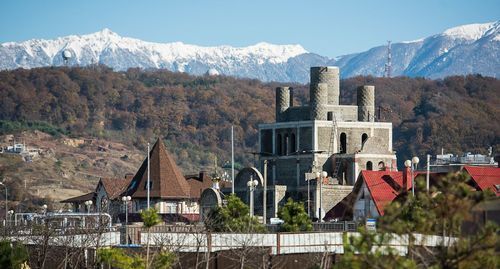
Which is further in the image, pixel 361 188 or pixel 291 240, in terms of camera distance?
pixel 361 188

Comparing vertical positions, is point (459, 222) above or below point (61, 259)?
above

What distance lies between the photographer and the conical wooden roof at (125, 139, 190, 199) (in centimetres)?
9794

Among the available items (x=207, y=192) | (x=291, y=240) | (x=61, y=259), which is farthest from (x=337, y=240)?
(x=207, y=192)

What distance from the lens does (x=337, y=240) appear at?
162 ft

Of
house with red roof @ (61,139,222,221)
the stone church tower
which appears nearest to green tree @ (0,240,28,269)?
the stone church tower

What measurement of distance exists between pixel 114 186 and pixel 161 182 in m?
7.51

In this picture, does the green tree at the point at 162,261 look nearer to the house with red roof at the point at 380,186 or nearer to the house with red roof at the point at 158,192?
the house with red roof at the point at 380,186

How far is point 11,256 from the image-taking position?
50.4 meters

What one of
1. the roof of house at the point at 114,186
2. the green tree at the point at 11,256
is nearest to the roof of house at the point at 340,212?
the green tree at the point at 11,256

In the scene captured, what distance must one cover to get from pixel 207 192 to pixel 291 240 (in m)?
35.7

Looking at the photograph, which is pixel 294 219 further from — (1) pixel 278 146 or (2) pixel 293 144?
(1) pixel 278 146

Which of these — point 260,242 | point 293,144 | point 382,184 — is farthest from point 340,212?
point 260,242

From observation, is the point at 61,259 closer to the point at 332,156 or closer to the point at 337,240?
the point at 337,240

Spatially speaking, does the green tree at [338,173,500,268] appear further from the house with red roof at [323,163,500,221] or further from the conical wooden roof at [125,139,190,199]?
Answer: the conical wooden roof at [125,139,190,199]
